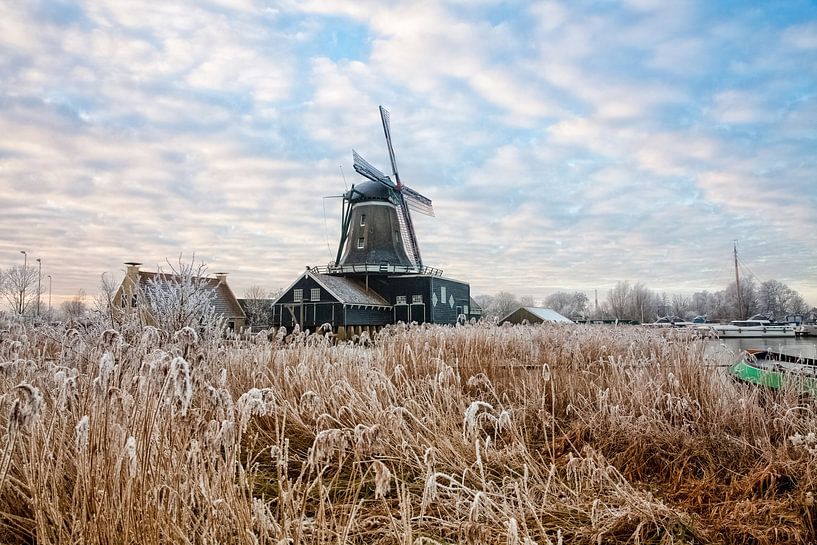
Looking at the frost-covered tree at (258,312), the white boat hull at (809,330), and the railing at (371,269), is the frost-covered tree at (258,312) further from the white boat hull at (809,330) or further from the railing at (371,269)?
the white boat hull at (809,330)

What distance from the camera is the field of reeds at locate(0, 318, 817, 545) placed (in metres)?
1.86

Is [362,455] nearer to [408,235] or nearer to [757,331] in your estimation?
[408,235]

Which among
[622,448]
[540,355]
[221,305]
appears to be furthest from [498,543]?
[221,305]

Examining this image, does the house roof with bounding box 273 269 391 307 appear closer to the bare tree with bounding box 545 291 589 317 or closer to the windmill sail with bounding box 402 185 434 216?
the windmill sail with bounding box 402 185 434 216

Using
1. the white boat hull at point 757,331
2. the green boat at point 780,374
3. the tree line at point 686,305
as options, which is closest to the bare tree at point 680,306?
the tree line at point 686,305

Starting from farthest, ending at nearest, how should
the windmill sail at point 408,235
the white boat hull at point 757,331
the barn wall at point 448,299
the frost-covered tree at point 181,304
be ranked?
the white boat hull at point 757,331 < the windmill sail at point 408,235 < the barn wall at point 448,299 < the frost-covered tree at point 181,304

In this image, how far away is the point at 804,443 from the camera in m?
3.43

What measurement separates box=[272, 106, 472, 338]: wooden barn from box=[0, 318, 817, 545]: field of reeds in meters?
19.5

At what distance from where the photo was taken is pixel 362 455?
11.8 ft

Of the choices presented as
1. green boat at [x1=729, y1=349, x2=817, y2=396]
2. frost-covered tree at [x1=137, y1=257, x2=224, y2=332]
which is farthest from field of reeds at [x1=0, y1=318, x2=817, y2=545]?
frost-covered tree at [x1=137, y1=257, x2=224, y2=332]

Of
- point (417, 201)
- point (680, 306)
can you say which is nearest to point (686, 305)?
point (680, 306)

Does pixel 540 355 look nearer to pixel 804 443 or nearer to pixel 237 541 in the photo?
pixel 804 443

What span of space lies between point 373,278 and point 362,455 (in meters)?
26.5

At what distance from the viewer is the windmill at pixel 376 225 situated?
2981 cm
